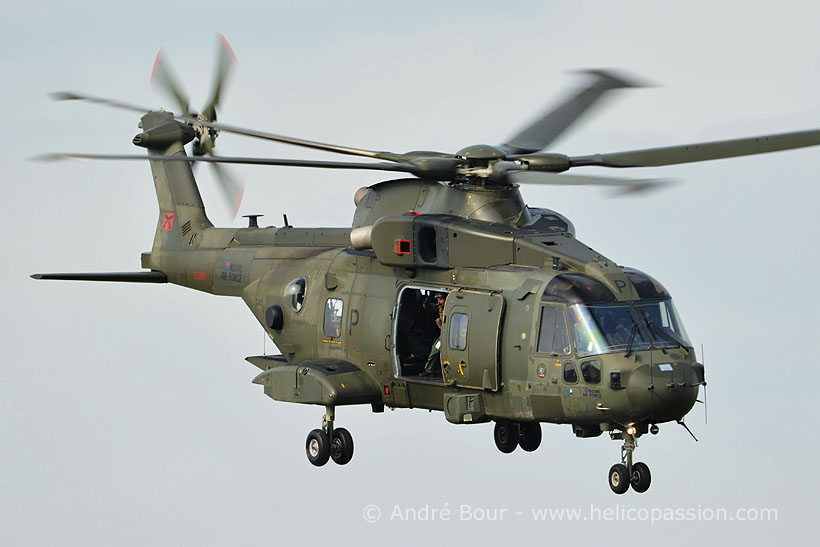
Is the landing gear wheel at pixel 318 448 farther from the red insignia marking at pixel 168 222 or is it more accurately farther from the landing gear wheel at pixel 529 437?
the red insignia marking at pixel 168 222

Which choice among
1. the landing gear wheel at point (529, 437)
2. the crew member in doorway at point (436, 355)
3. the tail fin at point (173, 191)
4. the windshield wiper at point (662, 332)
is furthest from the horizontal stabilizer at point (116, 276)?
the windshield wiper at point (662, 332)

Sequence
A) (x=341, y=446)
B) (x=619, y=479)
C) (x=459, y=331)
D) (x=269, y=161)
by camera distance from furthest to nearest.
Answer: (x=341, y=446)
(x=269, y=161)
(x=459, y=331)
(x=619, y=479)

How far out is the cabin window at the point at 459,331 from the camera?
1912 centimetres

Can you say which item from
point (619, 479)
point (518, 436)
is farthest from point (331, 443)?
point (619, 479)

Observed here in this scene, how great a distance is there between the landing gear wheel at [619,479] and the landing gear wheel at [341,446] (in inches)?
178

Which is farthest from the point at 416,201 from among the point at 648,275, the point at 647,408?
the point at 647,408

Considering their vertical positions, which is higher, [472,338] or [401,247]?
[401,247]

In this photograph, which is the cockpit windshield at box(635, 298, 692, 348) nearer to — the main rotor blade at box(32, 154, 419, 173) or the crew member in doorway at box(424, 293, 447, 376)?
the crew member in doorway at box(424, 293, 447, 376)

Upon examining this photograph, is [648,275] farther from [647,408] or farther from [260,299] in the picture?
[260,299]

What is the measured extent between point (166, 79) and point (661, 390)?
11.4m

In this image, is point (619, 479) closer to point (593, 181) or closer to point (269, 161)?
point (593, 181)

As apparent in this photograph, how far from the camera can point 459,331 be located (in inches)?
755

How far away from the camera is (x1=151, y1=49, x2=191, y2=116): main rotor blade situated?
24578 mm

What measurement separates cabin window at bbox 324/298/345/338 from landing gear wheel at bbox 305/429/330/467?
1.52 m
